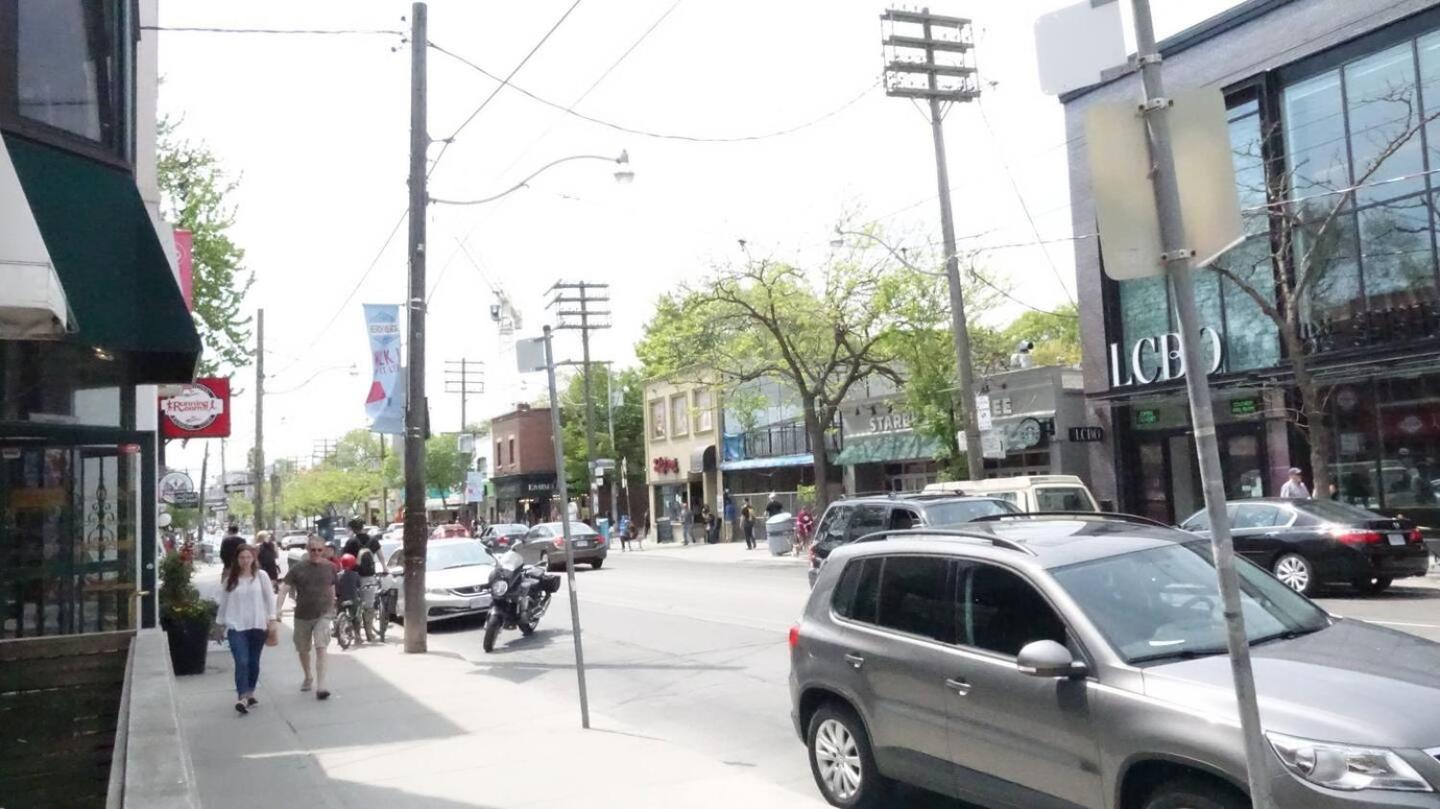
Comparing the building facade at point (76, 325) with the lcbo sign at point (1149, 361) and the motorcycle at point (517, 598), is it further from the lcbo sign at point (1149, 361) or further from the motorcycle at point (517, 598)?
the lcbo sign at point (1149, 361)

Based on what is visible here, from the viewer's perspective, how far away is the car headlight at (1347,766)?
404 cm

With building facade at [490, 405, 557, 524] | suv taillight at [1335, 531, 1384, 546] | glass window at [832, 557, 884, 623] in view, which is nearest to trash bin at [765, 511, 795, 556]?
suv taillight at [1335, 531, 1384, 546]

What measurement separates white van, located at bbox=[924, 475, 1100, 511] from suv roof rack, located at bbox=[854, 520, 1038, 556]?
1007 cm

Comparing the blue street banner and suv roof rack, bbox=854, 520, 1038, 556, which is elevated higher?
the blue street banner

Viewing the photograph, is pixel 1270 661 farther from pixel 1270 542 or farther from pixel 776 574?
pixel 776 574

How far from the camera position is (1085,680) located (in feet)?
16.6

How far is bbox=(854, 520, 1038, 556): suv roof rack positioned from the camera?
5.84 meters

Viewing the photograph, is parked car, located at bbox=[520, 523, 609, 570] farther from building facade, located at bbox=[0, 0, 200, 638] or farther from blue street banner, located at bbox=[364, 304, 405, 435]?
building facade, located at bbox=[0, 0, 200, 638]

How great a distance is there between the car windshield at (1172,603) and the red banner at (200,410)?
1385 centimetres

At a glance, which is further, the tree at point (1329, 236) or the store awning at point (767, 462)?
the store awning at point (767, 462)

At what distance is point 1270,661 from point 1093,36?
2.69 metres

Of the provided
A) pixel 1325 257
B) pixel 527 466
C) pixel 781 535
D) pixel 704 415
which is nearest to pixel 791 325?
pixel 781 535

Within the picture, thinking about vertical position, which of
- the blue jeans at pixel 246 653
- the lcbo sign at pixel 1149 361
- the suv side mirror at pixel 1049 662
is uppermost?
the lcbo sign at pixel 1149 361

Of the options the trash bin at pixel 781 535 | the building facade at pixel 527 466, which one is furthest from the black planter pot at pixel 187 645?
the building facade at pixel 527 466
